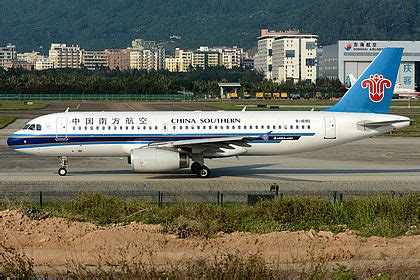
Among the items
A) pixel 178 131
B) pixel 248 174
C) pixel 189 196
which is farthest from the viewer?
pixel 248 174

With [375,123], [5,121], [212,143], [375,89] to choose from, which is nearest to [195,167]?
[212,143]

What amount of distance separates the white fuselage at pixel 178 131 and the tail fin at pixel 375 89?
0.89m

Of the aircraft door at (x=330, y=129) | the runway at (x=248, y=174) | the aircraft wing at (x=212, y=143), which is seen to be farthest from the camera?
the aircraft door at (x=330, y=129)

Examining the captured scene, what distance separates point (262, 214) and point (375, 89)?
1744 cm

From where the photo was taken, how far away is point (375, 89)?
4478cm

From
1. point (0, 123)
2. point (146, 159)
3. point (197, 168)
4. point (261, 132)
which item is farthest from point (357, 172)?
point (0, 123)

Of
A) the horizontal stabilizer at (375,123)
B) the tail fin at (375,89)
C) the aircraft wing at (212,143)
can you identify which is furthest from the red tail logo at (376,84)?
the aircraft wing at (212,143)

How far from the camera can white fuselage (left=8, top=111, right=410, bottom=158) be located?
43.2m

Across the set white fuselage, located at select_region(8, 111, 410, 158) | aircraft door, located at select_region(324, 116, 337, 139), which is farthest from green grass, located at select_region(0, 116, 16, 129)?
aircraft door, located at select_region(324, 116, 337, 139)

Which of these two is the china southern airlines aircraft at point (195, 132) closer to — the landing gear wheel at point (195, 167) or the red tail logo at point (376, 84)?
the landing gear wheel at point (195, 167)

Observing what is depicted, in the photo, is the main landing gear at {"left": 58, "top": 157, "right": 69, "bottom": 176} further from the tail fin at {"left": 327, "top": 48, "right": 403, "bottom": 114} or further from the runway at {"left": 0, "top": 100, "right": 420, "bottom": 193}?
the tail fin at {"left": 327, "top": 48, "right": 403, "bottom": 114}

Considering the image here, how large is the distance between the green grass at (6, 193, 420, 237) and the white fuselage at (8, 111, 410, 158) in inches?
439

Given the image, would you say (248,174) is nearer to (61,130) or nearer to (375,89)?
(375,89)

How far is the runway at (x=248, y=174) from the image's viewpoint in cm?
3925
